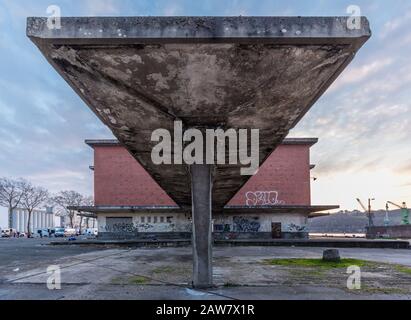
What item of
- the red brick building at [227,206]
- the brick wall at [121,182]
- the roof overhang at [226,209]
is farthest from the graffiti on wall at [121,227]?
the brick wall at [121,182]

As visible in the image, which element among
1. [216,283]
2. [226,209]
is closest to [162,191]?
[226,209]

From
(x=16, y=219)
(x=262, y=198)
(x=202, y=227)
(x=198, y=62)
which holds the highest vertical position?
Answer: (x=198, y=62)

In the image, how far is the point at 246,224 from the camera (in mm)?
40219

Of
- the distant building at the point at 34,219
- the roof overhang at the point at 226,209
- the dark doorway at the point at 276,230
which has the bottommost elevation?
the distant building at the point at 34,219

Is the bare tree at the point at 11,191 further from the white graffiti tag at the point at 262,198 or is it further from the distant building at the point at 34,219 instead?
the white graffiti tag at the point at 262,198

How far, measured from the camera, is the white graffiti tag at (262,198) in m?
40.7

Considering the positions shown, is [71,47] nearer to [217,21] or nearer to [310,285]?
[217,21]

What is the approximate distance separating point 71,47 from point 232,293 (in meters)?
6.74

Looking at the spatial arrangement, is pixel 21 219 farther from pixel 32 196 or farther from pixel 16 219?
pixel 32 196

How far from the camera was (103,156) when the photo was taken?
137ft

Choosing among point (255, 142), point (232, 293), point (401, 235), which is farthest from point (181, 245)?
point (401, 235)

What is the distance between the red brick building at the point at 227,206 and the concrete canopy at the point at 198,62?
3076 centimetres

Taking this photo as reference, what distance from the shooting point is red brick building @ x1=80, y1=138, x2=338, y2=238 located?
39.9m

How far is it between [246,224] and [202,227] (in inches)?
1221
